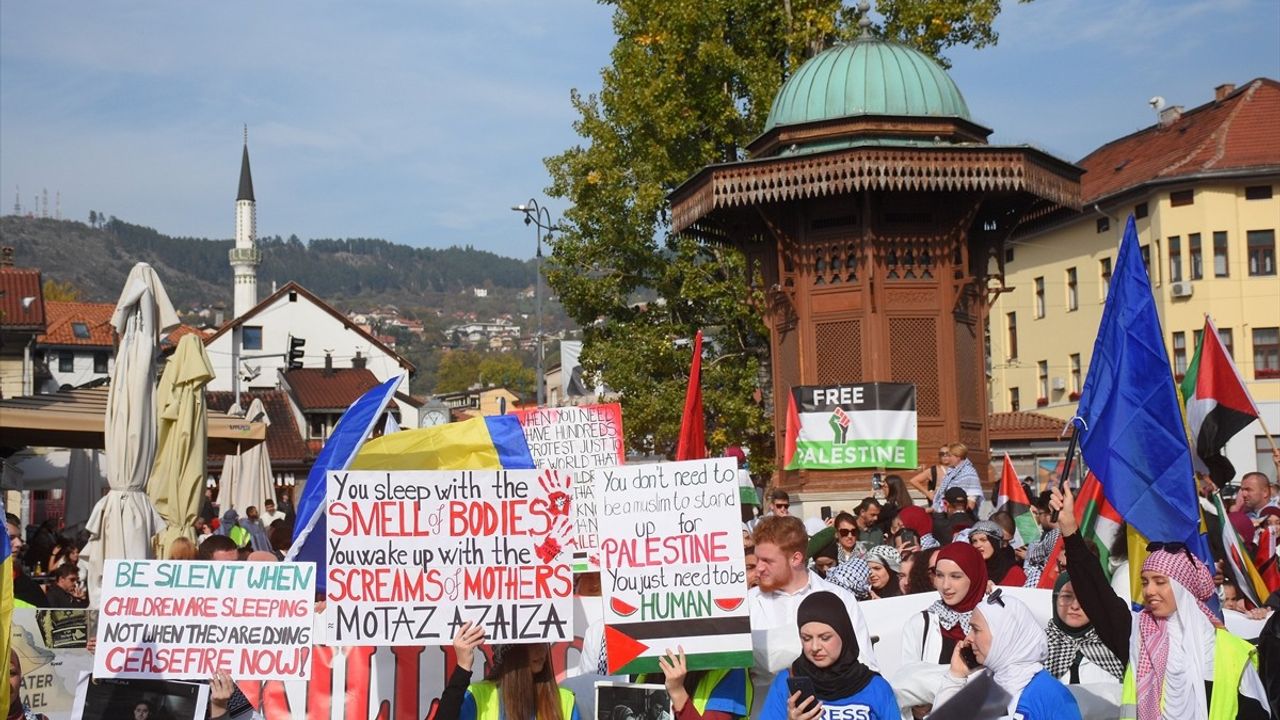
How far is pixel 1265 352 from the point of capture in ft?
179

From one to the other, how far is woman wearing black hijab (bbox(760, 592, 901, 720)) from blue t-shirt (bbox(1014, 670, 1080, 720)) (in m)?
0.48

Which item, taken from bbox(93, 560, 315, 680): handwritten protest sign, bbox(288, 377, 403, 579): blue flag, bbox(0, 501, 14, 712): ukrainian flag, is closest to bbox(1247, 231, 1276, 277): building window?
bbox(288, 377, 403, 579): blue flag

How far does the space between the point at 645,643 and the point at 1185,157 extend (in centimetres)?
5240

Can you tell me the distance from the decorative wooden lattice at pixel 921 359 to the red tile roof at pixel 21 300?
178 ft

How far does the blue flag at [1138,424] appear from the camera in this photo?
8500 millimetres

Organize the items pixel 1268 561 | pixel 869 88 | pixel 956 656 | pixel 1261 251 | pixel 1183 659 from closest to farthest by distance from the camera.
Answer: pixel 956 656 → pixel 1183 659 → pixel 1268 561 → pixel 869 88 → pixel 1261 251

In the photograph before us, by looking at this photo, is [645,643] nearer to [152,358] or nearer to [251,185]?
[152,358]

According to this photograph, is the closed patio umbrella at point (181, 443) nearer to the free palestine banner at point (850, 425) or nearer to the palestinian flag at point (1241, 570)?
the free palestine banner at point (850, 425)

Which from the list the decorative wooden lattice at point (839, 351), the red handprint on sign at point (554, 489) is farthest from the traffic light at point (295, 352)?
the red handprint on sign at point (554, 489)

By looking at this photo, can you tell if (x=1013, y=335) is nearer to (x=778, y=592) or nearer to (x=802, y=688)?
(x=778, y=592)

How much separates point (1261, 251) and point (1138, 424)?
4943 centimetres

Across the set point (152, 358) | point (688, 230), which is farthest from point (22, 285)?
point (152, 358)

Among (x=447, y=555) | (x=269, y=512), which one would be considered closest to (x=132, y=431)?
(x=447, y=555)

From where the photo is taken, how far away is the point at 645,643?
23.5ft
